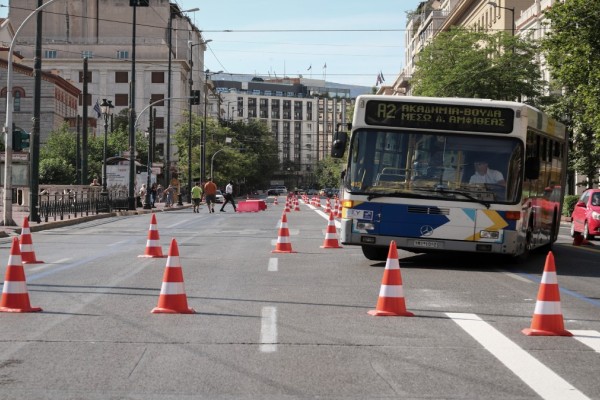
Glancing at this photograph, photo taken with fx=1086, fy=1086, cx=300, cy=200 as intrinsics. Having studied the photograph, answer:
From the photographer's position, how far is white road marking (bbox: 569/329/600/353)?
8961 mm

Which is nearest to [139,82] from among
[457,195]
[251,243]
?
[251,243]

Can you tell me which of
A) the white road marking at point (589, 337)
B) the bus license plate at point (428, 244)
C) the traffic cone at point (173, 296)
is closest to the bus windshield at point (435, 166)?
the bus license plate at point (428, 244)

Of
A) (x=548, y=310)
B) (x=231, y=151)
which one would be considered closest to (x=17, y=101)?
(x=231, y=151)

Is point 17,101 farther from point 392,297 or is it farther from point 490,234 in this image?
point 392,297

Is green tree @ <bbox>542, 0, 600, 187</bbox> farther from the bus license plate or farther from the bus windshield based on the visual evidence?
the bus license plate

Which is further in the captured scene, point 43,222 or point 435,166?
point 43,222

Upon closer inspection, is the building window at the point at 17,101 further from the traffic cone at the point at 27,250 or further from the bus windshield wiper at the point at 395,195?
the bus windshield wiper at the point at 395,195

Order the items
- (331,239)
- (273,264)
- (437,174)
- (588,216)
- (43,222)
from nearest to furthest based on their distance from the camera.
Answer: (437,174) → (273,264) → (331,239) → (588,216) → (43,222)

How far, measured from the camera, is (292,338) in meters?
9.06

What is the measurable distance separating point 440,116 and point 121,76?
104 meters

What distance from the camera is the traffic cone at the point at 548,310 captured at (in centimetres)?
945

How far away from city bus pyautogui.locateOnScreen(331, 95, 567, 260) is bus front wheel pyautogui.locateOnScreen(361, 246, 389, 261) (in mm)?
1127

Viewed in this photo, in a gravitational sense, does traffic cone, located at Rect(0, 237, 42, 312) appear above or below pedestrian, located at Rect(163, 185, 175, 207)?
above

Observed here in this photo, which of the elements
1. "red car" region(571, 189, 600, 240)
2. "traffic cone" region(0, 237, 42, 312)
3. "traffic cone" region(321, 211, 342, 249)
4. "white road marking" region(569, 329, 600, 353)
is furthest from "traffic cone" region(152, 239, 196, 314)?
"red car" region(571, 189, 600, 240)
